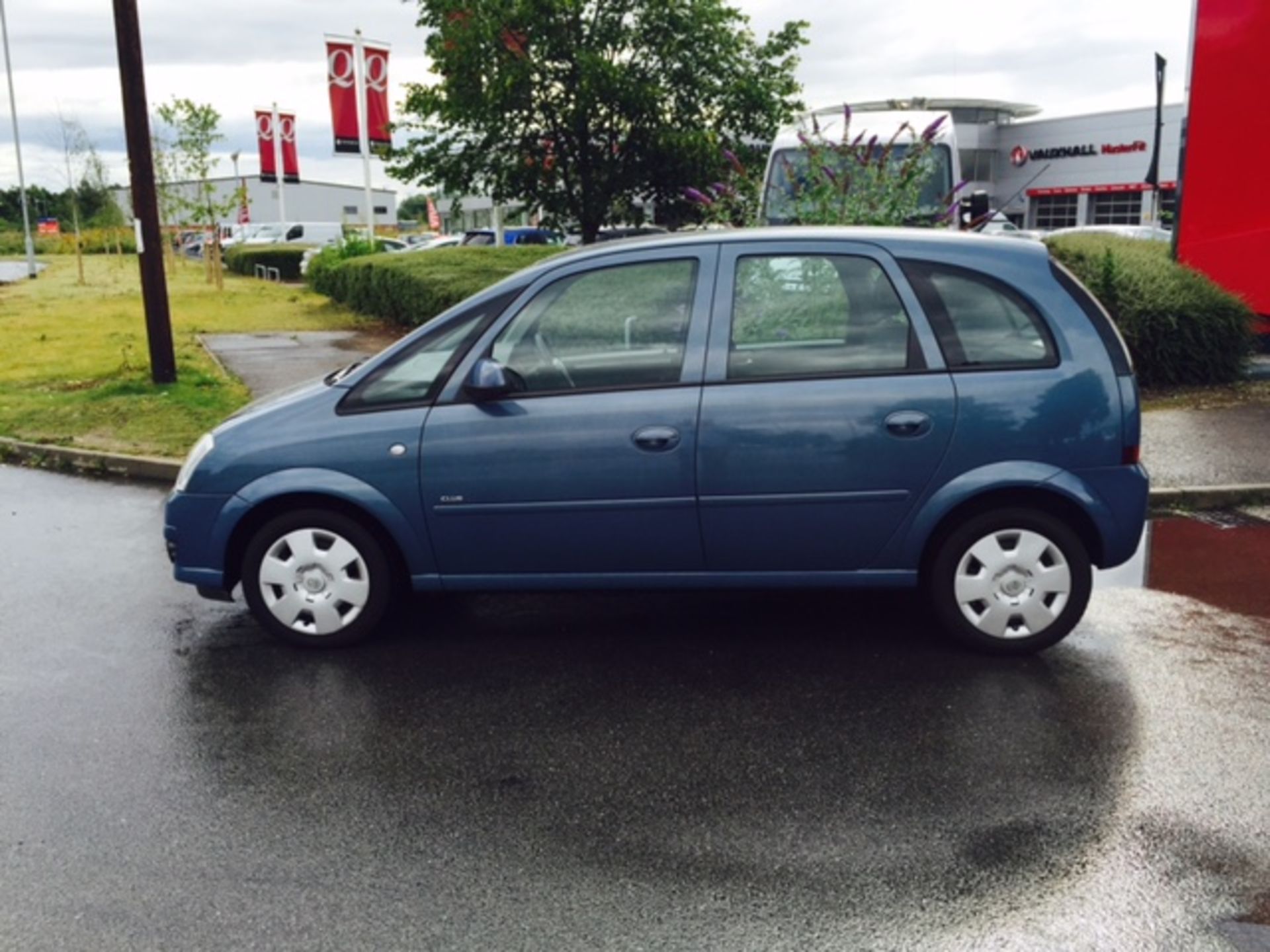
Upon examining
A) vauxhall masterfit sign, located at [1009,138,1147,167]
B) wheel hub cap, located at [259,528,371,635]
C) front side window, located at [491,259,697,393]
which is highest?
vauxhall masterfit sign, located at [1009,138,1147,167]

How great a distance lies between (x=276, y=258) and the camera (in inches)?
1532

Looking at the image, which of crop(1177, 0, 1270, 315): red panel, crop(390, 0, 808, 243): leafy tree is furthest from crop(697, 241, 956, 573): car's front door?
crop(390, 0, 808, 243): leafy tree

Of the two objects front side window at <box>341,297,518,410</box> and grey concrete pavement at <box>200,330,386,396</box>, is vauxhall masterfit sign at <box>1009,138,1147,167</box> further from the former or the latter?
front side window at <box>341,297,518,410</box>

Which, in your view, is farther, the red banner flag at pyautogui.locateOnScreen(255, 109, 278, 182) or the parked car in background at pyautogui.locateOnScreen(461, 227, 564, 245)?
the red banner flag at pyautogui.locateOnScreen(255, 109, 278, 182)

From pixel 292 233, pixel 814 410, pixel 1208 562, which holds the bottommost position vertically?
pixel 1208 562

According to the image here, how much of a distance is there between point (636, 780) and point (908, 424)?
1.80 meters

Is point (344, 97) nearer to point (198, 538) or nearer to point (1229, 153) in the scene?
point (1229, 153)

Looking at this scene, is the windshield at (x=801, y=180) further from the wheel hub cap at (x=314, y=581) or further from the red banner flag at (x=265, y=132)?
the red banner flag at (x=265, y=132)

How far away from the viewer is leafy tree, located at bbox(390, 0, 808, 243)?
18812 millimetres

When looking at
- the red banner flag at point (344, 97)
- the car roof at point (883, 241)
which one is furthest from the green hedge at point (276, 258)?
the car roof at point (883, 241)

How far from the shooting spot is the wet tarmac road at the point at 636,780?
3.25 m

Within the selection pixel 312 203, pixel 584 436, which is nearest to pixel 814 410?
pixel 584 436

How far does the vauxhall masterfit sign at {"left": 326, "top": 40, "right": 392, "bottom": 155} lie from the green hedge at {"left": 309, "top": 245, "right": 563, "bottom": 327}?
7423 mm

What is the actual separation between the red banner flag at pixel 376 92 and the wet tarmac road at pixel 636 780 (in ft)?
85.9
